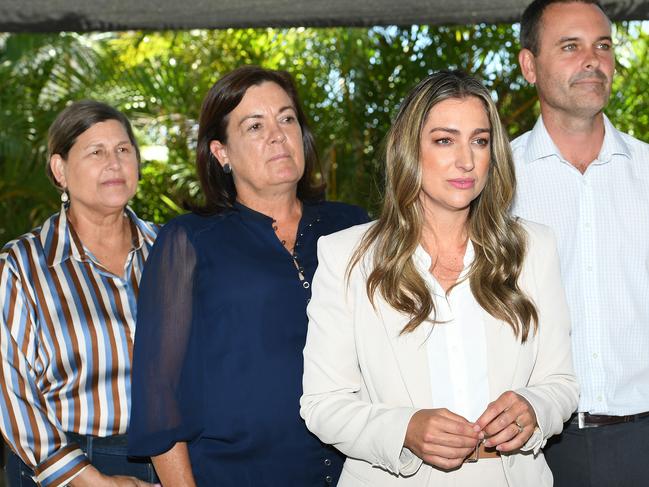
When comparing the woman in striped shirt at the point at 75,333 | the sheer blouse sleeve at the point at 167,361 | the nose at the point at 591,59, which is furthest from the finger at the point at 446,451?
the nose at the point at 591,59

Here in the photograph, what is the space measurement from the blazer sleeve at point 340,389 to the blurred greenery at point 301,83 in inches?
156

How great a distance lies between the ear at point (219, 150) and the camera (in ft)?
8.73

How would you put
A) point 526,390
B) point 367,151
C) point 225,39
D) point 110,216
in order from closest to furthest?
point 526,390, point 110,216, point 367,151, point 225,39

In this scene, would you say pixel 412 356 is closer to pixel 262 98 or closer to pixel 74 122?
pixel 262 98

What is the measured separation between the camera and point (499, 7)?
308 centimetres

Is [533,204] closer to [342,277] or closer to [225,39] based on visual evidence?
[342,277]

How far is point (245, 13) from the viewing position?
3.08 metres

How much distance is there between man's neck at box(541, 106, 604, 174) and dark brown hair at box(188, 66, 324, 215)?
72 cm

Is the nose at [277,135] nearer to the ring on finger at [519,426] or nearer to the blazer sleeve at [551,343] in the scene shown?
the blazer sleeve at [551,343]

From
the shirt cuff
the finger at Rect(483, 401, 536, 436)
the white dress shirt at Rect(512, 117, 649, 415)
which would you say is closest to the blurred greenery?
the white dress shirt at Rect(512, 117, 649, 415)

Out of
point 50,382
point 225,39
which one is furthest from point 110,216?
point 225,39

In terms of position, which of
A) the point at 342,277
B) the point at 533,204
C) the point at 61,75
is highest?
the point at 61,75

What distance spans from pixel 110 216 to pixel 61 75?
4.55 m

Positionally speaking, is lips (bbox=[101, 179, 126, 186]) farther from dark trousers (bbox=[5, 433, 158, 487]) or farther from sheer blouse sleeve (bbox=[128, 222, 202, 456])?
dark trousers (bbox=[5, 433, 158, 487])
